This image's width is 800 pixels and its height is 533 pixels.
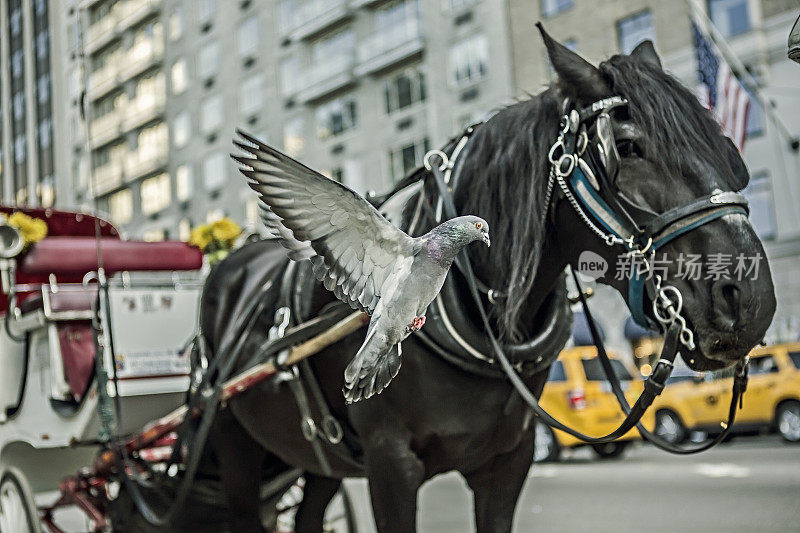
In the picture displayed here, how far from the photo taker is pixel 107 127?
106 ft

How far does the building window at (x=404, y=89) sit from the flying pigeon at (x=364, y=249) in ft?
76.3

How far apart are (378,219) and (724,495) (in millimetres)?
6970

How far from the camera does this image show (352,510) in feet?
16.3

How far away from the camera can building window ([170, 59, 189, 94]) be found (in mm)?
30516

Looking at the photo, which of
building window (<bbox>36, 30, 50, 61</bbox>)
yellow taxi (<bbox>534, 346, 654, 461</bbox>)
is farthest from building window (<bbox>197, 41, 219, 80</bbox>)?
building window (<bbox>36, 30, 50, 61</bbox>)

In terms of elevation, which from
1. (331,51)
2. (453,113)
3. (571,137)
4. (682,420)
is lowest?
(682,420)

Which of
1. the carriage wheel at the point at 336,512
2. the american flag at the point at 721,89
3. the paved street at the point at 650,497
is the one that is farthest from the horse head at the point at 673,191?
the american flag at the point at 721,89

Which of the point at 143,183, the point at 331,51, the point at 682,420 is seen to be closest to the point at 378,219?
the point at 682,420

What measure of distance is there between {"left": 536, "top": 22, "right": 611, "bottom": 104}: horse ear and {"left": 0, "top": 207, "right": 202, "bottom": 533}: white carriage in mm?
2608

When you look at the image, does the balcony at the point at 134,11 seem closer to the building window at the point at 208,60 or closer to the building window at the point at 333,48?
the building window at the point at 208,60

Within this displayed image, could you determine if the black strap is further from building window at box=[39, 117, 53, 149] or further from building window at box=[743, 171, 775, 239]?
building window at box=[743, 171, 775, 239]

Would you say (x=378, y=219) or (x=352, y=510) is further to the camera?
(x=352, y=510)

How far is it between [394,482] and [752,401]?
12161 mm

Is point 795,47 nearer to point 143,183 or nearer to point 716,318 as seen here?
point 716,318
